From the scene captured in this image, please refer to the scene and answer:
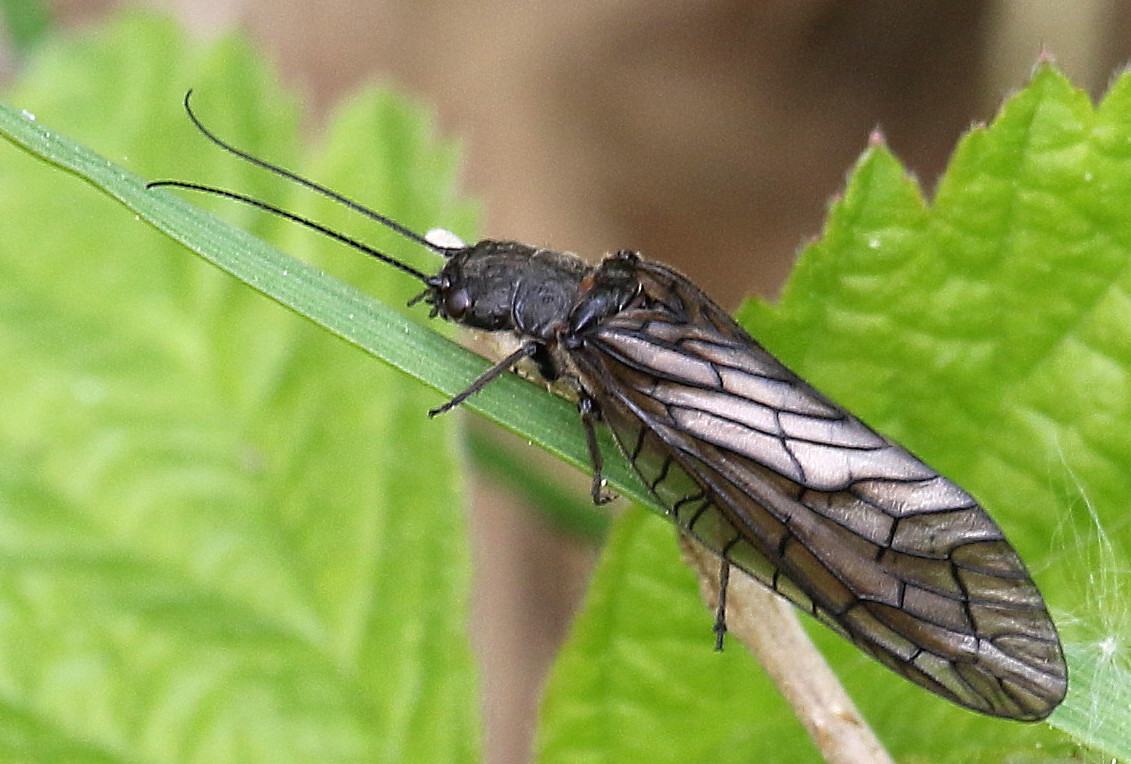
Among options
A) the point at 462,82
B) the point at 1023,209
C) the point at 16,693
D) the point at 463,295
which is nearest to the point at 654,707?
the point at 463,295

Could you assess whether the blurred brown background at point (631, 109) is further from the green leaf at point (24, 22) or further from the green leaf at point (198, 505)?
the green leaf at point (198, 505)

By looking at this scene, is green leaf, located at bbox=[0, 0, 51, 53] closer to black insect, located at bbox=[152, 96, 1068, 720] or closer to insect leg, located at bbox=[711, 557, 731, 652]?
black insect, located at bbox=[152, 96, 1068, 720]


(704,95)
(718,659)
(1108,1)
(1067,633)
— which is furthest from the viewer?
(704,95)

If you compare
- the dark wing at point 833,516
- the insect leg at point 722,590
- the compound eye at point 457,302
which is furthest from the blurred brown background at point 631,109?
the insect leg at point 722,590

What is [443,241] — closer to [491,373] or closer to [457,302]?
[457,302]

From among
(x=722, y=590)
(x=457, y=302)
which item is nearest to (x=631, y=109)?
(x=457, y=302)

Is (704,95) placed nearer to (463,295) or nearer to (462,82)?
(462,82)
